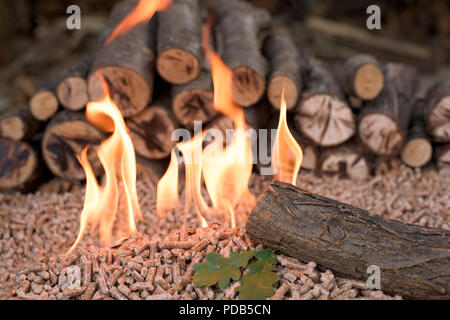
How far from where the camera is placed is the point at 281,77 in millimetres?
3092

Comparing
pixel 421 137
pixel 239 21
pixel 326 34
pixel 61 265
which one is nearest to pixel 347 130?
pixel 421 137

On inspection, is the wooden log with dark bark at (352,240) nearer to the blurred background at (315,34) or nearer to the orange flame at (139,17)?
the orange flame at (139,17)

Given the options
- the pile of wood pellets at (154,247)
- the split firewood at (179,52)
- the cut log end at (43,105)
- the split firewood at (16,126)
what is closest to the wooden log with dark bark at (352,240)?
the pile of wood pellets at (154,247)

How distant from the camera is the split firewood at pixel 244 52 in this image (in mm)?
3049

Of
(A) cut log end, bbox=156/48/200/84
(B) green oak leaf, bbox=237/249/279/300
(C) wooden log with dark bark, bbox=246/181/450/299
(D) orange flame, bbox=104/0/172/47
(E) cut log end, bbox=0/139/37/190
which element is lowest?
(B) green oak leaf, bbox=237/249/279/300

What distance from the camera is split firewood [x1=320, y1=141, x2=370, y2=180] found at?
3301 mm

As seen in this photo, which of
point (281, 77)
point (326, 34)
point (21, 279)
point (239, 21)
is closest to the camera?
point (21, 279)

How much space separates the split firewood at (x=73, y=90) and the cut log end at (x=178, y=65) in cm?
58

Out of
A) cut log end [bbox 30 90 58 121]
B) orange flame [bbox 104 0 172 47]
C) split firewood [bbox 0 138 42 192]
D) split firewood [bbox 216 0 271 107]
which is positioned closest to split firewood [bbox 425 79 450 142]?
split firewood [bbox 216 0 271 107]

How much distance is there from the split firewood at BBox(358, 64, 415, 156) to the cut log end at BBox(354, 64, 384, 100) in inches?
3.2

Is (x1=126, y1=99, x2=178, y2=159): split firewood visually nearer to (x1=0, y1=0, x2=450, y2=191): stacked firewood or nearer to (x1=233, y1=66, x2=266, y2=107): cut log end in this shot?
(x1=0, y1=0, x2=450, y2=191): stacked firewood

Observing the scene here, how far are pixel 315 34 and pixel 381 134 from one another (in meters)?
3.37
